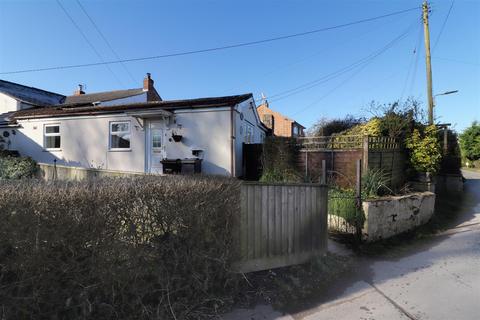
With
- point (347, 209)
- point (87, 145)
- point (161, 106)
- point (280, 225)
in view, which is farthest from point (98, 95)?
point (280, 225)

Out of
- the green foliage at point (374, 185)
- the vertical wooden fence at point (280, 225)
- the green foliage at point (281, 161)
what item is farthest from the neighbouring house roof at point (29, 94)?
the green foliage at point (374, 185)

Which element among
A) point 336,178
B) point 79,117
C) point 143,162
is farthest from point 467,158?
point 79,117

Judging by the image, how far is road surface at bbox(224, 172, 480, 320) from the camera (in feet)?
11.2

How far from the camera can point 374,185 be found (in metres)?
7.12

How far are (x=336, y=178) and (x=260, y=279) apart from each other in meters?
5.18

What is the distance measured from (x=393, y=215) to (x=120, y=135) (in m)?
11.0

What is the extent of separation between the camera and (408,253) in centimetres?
561

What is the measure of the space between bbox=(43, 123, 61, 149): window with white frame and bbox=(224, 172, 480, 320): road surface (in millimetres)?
14084

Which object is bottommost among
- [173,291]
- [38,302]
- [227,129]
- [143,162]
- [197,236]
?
[173,291]

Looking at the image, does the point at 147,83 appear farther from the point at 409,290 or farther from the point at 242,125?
the point at 409,290

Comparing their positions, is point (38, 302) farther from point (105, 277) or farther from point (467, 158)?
point (467, 158)

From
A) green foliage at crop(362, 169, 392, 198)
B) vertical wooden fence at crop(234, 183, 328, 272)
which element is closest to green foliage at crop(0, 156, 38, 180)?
vertical wooden fence at crop(234, 183, 328, 272)

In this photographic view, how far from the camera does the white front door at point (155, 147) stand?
39.6ft

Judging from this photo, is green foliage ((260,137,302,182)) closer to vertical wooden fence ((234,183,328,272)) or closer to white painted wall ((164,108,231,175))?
white painted wall ((164,108,231,175))
